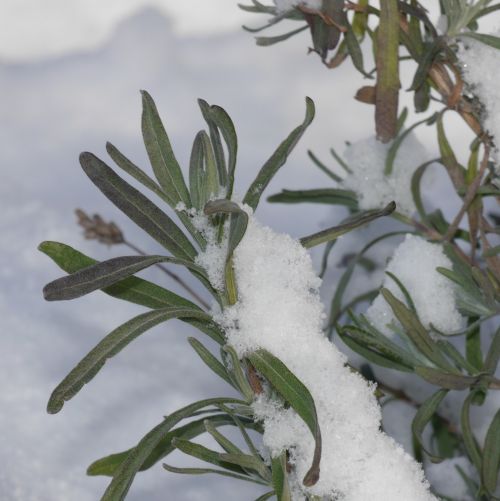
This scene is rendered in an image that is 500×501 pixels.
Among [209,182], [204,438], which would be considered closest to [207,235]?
[209,182]

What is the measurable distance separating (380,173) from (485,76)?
0.33m

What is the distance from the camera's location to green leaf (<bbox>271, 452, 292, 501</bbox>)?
0.74 metres

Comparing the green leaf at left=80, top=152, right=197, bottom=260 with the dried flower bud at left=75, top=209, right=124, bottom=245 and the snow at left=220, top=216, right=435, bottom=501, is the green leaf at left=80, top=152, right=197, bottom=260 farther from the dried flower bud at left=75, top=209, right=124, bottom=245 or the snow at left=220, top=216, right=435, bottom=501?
the dried flower bud at left=75, top=209, right=124, bottom=245

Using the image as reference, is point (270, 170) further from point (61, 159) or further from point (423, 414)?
point (61, 159)

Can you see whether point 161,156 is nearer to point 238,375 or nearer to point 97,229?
point 238,375

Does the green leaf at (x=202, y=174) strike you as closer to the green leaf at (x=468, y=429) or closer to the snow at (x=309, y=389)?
the snow at (x=309, y=389)

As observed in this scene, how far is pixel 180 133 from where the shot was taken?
2.63 m

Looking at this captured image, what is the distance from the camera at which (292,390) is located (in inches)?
29.2

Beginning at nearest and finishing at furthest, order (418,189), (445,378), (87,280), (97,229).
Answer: (87,280) → (445,378) → (418,189) → (97,229)

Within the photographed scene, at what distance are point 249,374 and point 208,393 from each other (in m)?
0.99

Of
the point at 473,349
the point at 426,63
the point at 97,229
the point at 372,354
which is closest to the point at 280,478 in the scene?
the point at 372,354

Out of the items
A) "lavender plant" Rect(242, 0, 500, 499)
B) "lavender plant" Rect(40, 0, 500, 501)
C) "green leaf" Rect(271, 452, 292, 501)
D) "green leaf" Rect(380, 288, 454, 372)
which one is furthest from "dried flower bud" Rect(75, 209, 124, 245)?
"green leaf" Rect(271, 452, 292, 501)

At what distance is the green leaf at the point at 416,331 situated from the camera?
0.96 meters

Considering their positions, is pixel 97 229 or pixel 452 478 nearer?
pixel 452 478
